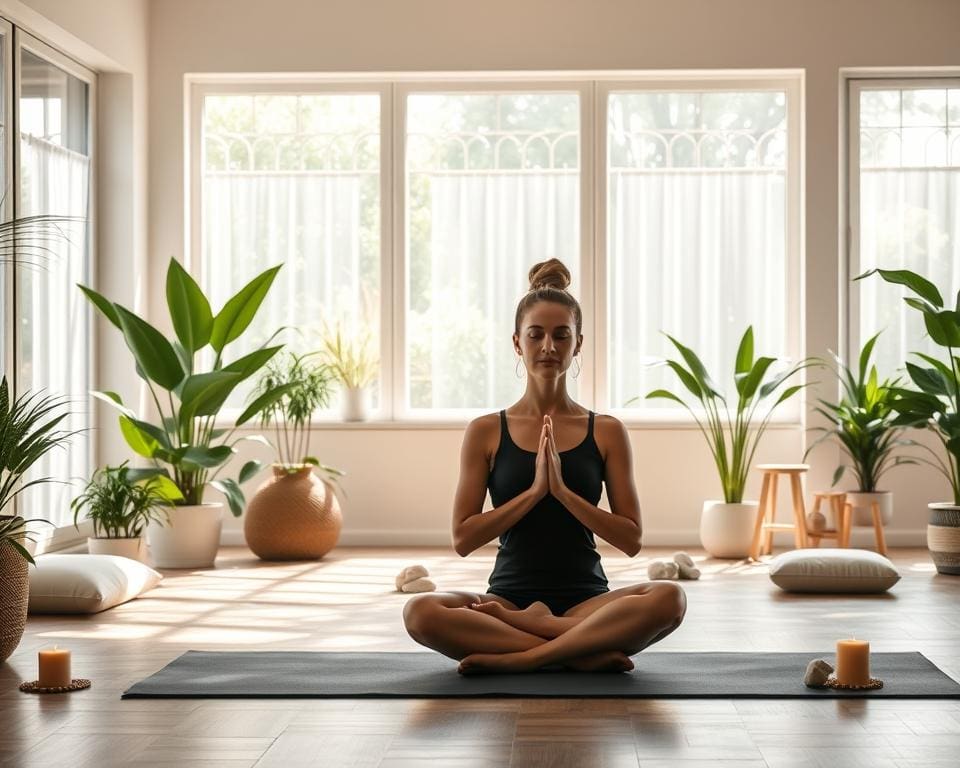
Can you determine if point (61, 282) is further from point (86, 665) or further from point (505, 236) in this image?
point (86, 665)

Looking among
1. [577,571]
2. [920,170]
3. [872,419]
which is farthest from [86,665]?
[920,170]

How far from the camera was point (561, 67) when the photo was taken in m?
6.50

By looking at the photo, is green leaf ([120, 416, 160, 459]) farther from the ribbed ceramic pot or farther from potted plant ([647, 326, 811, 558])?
the ribbed ceramic pot

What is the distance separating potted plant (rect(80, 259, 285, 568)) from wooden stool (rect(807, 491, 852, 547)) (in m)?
2.47

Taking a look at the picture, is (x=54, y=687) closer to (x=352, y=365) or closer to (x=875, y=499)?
(x=352, y=365)

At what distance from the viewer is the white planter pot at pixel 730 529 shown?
6.02 m

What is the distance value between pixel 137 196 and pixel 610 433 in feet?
12.4

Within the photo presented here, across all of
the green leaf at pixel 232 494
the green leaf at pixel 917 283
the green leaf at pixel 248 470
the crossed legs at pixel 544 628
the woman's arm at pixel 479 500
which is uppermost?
the green leaf at pixel 917 283

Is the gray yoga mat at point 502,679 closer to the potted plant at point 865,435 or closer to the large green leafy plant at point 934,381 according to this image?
the large green leafy plant at point 934,381

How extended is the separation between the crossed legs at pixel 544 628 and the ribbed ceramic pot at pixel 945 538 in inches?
104

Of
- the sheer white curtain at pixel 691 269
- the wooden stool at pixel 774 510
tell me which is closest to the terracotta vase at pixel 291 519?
the sheer white curtain at pixel 691 269

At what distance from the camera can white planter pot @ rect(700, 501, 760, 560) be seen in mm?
6023

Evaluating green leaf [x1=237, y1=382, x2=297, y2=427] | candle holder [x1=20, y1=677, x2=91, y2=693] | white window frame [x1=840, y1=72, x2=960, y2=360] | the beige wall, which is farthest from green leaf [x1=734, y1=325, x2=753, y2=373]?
candle holder [x1=20, y1=677, x2=91, y2=693]

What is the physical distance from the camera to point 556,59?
649 centimetres
